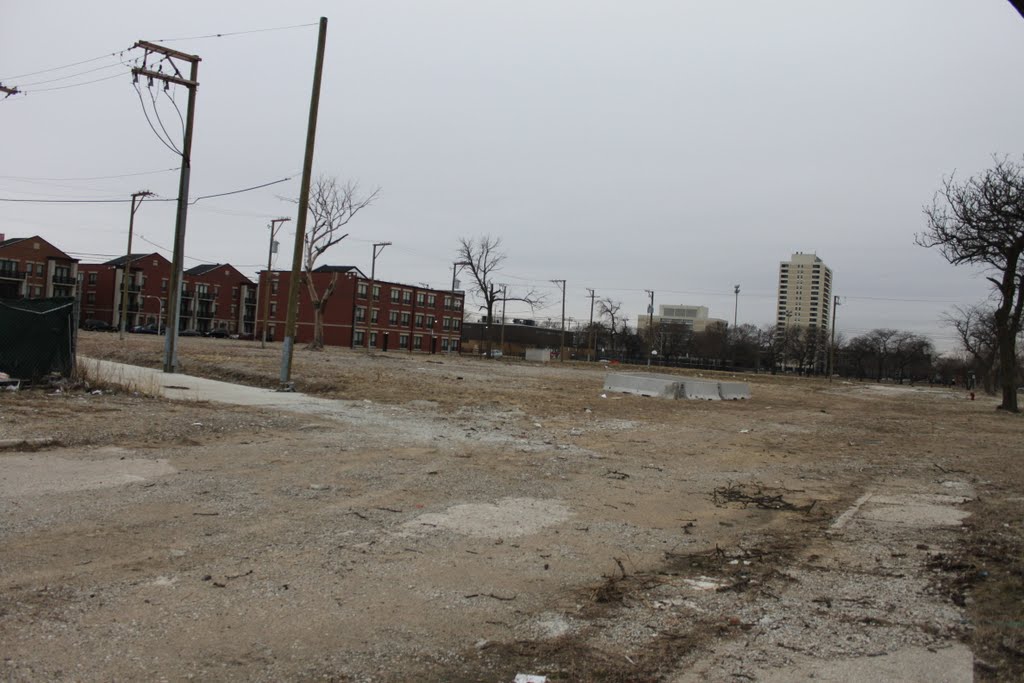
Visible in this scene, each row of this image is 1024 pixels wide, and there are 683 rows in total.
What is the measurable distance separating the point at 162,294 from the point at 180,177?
4047 inches

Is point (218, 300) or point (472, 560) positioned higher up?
point (218, 300)

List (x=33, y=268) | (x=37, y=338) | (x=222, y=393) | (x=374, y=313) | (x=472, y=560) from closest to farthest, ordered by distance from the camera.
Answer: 1. (x=472, y=560)
2. (x=37, y=338)
3. (x=222, y=393)
4. (x=33, y=268)
5. (x=374, y=313)

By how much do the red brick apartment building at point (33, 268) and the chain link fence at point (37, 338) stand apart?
9930cm

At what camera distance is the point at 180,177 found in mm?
21609

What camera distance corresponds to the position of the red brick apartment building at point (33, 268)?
98.9 m

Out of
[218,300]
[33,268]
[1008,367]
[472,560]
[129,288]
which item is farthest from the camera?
[218,300]

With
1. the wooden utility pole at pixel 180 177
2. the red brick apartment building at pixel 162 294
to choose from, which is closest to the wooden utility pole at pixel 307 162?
the wooden utility pole at pixel 180 177

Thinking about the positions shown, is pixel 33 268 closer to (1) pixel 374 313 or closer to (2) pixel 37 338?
(1) pixel 374 313

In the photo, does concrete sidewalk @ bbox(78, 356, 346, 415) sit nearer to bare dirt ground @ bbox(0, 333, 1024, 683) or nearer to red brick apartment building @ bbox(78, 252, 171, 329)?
bare dirt ground @ bbox(0, 333, 1024, 683)

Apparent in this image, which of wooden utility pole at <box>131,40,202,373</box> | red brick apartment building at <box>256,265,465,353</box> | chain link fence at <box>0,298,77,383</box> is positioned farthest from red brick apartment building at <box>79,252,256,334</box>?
chain link fence at <box>0,298,77,383</box>

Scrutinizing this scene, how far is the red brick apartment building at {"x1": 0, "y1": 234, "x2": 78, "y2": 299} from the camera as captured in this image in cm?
9894

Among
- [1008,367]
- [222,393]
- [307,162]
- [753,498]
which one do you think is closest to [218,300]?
[307,162]

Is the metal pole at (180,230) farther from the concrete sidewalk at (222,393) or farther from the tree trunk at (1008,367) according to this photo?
the tree trunk at (1008,367)

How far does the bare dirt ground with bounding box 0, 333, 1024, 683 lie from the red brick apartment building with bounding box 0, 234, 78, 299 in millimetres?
108093
